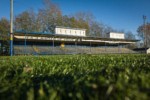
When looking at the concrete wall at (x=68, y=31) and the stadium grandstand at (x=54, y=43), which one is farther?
the concrete wall at (x=68, y=31)

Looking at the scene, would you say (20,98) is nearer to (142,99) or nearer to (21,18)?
(142,99)

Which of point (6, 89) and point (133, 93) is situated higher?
point (133, 93)

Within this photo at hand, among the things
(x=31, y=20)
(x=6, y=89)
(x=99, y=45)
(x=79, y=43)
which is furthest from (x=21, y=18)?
(x=6, y=89)

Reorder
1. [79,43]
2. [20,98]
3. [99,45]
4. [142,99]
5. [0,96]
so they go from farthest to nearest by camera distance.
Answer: [99,45] < [79,43] < [0,96] < [20,98] < [142,99]

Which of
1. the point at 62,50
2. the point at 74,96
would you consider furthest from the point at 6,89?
the point at 62,50

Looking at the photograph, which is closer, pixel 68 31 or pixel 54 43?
pixel 54 43

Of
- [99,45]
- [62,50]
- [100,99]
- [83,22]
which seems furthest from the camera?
[83,22]

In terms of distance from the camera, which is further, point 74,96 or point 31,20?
point 31,20

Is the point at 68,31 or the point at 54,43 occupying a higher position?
the point at 68,31

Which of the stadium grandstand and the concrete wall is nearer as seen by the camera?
the stadium grandstand

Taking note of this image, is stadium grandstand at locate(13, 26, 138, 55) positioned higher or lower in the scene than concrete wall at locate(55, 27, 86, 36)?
lower

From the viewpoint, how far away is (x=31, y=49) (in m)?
41.8

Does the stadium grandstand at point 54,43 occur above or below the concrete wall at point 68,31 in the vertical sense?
below

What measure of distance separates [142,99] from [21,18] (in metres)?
62.5
